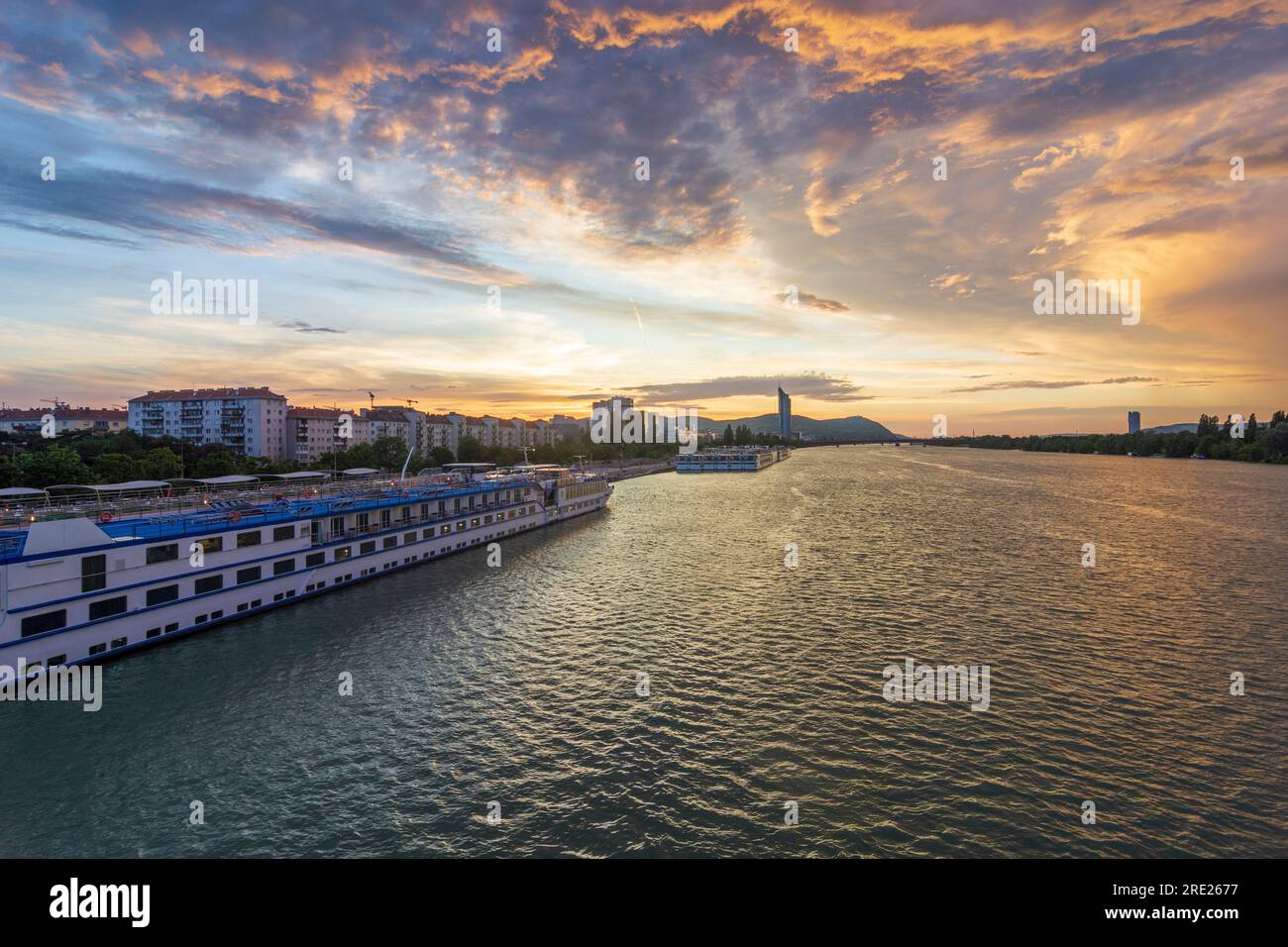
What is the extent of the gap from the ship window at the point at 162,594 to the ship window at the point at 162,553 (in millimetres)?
1725

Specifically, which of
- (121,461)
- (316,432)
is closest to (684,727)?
(121,461)

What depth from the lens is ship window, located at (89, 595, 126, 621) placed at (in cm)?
3064

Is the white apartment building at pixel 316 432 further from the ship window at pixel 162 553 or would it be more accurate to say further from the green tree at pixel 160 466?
the ship window at pixel 162 553

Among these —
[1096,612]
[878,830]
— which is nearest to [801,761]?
[878,830]

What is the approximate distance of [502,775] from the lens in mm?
21406

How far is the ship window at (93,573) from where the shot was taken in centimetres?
3019

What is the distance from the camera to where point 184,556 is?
35.2 m

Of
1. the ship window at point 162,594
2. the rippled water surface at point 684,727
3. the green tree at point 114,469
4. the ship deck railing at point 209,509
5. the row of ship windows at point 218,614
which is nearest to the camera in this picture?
the rippled water surface at point 684,727

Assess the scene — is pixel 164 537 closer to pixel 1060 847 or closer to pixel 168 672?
pixel 168 672

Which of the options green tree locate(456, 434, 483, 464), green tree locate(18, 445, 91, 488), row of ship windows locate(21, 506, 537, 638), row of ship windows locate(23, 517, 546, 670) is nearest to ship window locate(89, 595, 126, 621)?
row of ship windows locate(21, 506, 537, 638)

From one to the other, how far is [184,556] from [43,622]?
7.25 meters

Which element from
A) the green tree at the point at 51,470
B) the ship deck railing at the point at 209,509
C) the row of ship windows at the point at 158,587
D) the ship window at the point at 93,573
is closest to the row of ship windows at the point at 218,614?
the row of ship windows at the point at 158,587

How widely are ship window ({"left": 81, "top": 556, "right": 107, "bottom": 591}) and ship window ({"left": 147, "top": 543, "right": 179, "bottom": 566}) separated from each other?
7.42 ft
